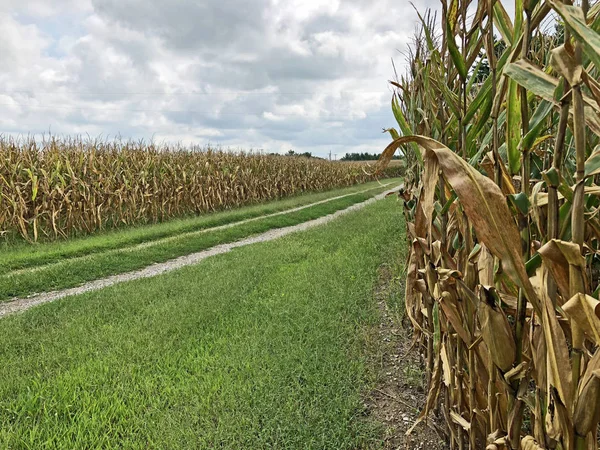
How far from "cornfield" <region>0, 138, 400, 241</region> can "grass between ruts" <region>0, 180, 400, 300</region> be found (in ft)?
9.91

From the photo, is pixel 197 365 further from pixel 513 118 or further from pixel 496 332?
pixel 513 118

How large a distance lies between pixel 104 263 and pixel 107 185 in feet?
17.0

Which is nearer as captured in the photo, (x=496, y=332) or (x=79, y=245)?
(x=496, y=332)

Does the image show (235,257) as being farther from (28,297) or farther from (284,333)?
(284,333)

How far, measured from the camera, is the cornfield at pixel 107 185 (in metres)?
10.5

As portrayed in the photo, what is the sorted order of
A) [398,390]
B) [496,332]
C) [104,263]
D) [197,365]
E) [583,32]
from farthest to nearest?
[104,263], [197,365], [398,390], [496,332], [583,32]

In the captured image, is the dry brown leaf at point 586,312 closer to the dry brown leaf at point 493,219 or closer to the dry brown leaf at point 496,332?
the dry brown leaf at point 493,219

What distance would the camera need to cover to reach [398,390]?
2.91 m

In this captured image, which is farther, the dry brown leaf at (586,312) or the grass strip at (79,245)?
the grass strip at (79,245)

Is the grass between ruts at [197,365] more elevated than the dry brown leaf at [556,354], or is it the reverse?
the dry brown leaf at [556,354]

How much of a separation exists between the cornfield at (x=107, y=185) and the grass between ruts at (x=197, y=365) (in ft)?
20.5

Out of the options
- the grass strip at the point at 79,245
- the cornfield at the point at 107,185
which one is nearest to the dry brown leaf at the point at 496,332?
the grass strip at the point at 79,245

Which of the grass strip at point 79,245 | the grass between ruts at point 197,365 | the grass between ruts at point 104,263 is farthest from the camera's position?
the grass strip at point 79,245

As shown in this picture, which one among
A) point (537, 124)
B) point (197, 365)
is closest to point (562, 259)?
point (537, 124)
